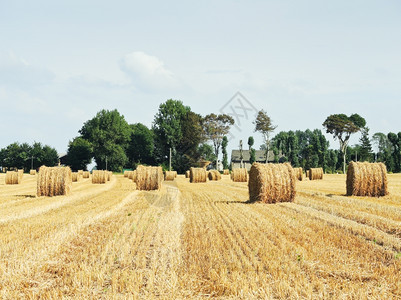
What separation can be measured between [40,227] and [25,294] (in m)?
3.86

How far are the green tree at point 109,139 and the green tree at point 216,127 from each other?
18.2m

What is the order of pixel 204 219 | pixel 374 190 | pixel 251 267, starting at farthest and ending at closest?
pixel 374 190 < pixel 204 219 < pixel 251 267

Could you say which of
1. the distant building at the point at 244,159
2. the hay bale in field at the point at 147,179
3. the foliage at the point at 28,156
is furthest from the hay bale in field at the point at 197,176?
the foliage at the point at 28,156

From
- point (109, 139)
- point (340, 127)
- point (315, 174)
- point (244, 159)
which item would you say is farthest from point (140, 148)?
point (315, 174)

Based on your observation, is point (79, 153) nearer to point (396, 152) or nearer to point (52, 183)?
point (396, 152)

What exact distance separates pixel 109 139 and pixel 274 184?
223 ft

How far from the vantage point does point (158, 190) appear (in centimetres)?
1945

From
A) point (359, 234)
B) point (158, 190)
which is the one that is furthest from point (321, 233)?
point (158, 190)

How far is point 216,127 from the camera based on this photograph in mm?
72812

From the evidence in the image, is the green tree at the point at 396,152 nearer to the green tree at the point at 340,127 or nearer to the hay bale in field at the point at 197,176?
the green tree at the point at 340,127

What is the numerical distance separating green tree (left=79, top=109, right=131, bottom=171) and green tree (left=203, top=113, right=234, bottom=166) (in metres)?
18.2

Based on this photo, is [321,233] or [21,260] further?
[321,233]

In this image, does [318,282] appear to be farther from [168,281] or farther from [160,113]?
[160,113]

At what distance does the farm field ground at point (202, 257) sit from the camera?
4285mm
